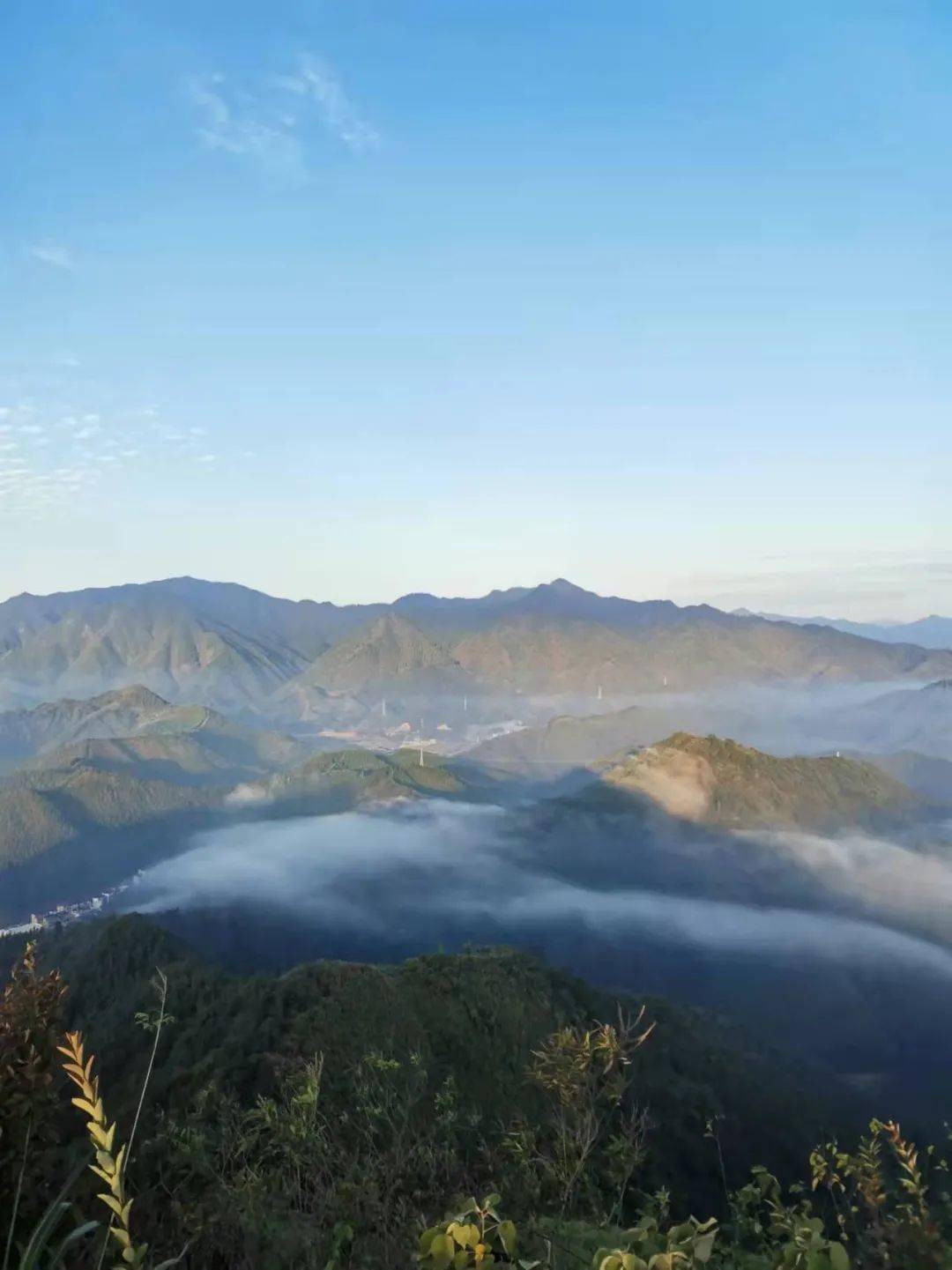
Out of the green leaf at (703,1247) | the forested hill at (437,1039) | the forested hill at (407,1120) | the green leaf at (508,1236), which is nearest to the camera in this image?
the green leaf at (703,1247)

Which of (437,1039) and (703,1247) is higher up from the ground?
(703,1247)

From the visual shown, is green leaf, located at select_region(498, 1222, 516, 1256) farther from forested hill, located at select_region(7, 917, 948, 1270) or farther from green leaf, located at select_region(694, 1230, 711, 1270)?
green leaf, located at select_region(694, 1230, 711, 1270)

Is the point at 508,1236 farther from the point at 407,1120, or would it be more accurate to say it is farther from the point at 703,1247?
the point at 407,1120

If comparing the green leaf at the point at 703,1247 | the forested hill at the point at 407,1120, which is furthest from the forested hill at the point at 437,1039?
the green leaf at the point at 703,1247

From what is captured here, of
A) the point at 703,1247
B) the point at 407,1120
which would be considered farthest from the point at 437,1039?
the point at 703,1247

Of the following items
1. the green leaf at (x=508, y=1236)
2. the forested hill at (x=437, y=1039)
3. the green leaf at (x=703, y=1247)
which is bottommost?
the forested hill at (x=437, y=1039)

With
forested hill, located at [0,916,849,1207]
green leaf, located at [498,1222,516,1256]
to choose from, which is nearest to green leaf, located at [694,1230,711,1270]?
green leaf, located at [498,1222,516,1256]

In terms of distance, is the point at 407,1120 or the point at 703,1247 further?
the point at 407,1120

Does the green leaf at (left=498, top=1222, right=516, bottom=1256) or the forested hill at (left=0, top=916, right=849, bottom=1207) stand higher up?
the green leaf at (left=498, top=1222, right=516, bottom=1256)

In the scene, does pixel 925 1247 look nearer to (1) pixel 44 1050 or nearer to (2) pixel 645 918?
(1) pixel 44 1050

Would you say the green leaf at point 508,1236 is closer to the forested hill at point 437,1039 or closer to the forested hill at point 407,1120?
the forested hill at point 407,1120

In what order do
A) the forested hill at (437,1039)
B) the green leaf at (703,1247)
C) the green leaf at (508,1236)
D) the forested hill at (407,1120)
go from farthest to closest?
the forested hill at (437,1039) → the forested hill at (407,1120) → the green leaf at (508,1236) → the green leaf at (703,1247)

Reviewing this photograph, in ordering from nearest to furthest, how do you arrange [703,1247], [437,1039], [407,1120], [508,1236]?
[703,1247]
[508,1236]
[407,1120]
[437,1039]
